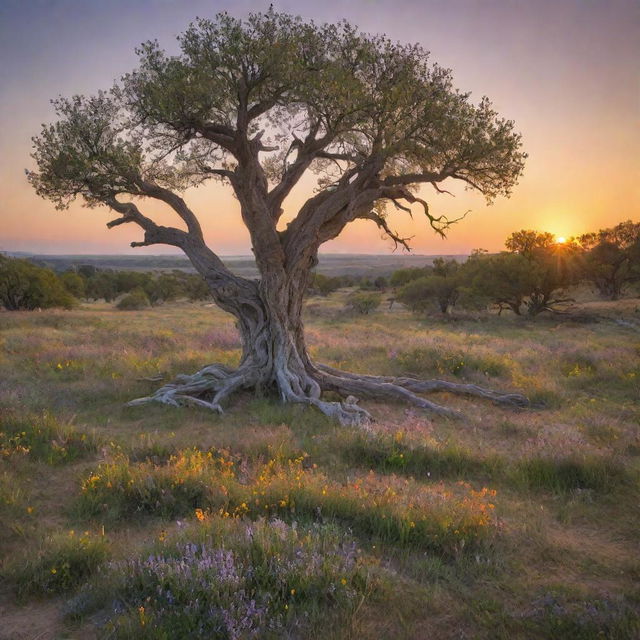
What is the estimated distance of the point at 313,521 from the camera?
5621 millimetres

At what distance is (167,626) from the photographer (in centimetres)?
371

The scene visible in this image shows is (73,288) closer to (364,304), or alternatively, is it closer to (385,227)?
(364,304)

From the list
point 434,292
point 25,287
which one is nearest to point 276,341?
point 434,292

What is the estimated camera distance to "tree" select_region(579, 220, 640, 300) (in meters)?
47.1

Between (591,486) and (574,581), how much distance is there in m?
2.85

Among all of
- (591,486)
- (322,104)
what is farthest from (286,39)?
(591,486)

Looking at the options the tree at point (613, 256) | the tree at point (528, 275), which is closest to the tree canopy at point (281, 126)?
the tree at point (528, 275)

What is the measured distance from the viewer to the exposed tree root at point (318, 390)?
11.1 metres

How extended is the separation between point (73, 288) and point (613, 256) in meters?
61.3

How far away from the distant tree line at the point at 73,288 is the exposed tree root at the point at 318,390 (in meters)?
33.1

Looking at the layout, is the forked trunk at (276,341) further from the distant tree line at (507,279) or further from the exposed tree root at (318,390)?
the distant tree line at (507,279)

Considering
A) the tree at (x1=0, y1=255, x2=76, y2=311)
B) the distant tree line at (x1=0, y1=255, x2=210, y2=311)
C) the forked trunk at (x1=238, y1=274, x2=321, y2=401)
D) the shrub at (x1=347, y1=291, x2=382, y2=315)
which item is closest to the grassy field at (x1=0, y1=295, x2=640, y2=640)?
the forked trunk at (x1=238, y1=274, x2=321, y2=401)

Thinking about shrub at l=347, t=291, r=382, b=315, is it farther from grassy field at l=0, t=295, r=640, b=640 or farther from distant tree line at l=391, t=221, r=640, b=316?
grassy field at l=0, t=295, r=640, b=640

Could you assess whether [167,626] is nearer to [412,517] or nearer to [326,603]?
[326,603]
